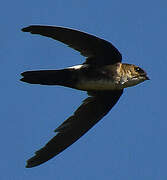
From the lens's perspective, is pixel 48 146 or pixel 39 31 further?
pixel 48 146

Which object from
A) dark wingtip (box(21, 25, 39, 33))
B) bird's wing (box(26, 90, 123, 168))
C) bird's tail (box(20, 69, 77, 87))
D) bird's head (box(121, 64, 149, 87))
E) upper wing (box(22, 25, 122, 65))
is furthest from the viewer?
bird's head (box(121, 64, 149, 87))

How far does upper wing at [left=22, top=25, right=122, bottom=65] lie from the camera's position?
9.77 metres

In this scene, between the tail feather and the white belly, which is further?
the white belly

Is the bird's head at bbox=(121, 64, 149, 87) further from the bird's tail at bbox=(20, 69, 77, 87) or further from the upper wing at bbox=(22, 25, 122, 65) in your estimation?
the bird's tail at bbox=(20, 69, 77, 87)

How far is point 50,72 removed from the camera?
1027 cm

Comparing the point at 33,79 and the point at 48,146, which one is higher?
the point at 33,79

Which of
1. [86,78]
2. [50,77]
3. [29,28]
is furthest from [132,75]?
[29,28]

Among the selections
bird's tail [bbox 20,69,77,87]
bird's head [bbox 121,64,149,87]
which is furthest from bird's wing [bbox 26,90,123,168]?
bird's tail [bbox 20,69,77,87]

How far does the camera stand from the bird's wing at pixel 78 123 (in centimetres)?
1027

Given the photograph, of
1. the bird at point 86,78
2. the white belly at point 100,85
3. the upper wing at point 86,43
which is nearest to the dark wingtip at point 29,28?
the upper wing at point 86,43

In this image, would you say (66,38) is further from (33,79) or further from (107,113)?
(107,113)

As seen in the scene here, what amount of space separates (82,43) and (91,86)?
1.99 feet

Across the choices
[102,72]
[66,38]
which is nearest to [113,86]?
[102,72]

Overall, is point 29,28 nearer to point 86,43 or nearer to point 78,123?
point 86,43
